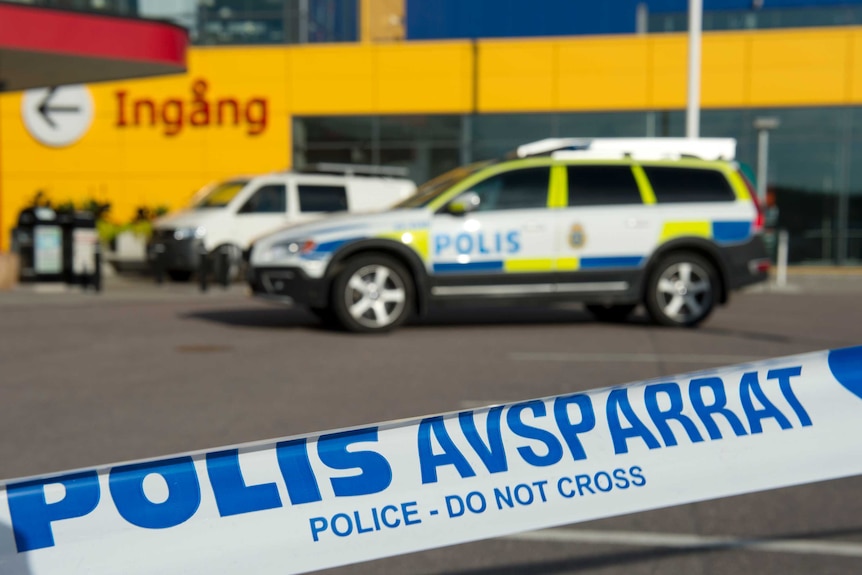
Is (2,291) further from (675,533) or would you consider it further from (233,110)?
(675,533)

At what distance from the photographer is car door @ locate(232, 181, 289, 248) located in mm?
18938

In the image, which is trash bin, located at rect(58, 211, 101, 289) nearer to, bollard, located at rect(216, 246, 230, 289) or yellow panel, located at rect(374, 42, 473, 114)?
bollard, located at rect(216, 246, 230, 289)

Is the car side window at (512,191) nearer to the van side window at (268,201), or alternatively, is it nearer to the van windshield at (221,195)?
the van side window at (268,201)

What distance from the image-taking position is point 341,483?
69.8 inches

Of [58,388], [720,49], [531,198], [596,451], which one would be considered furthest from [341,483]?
[720,49]

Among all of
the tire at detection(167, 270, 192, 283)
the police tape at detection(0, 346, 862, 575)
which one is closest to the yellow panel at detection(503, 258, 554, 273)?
the police tape at detection(0, 346, 862, 575)

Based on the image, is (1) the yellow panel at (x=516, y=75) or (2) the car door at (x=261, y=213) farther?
(1) the yellow panel at (x=516, y=75)

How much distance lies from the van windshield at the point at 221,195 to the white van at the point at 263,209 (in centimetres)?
13

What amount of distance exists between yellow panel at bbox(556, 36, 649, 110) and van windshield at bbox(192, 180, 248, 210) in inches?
401

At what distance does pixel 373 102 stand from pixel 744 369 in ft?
85.6

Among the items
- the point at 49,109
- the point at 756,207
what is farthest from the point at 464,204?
the point at 49,109

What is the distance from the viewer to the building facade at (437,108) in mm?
25875

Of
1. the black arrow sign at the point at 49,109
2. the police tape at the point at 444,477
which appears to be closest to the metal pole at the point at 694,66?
the black arrow sign at the point at 49,109

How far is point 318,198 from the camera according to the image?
62.0 feet
